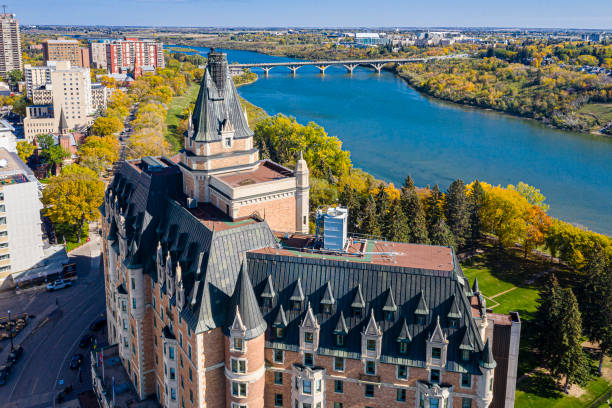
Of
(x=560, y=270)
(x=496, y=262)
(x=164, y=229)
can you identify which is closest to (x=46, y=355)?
(x=164, y=229)

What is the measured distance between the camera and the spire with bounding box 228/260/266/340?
124 ft

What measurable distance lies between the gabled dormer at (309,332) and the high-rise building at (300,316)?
0.10 m

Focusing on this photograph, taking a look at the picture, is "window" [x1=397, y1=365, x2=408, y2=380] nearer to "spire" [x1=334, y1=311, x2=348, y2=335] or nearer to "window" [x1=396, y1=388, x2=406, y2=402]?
"window" [x1=396, y1=388, x2=406, y2=402]

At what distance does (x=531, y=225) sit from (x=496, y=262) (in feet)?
24.4

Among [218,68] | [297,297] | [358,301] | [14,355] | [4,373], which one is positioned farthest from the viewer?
[14,355]

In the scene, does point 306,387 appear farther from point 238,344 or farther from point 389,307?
point 389,307

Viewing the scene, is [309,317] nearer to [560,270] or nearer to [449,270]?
[449,270]

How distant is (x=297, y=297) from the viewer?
39000 millimetres

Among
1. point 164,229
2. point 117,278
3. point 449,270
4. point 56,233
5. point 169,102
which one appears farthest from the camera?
point 169,102

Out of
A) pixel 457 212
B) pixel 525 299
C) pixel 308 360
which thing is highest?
pixel 457 212

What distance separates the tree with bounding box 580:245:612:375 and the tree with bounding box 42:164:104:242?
71.5 metres

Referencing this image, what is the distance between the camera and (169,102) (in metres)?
192

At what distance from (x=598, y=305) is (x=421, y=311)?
29988 mm

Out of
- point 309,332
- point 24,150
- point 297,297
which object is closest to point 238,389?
point 309,332
